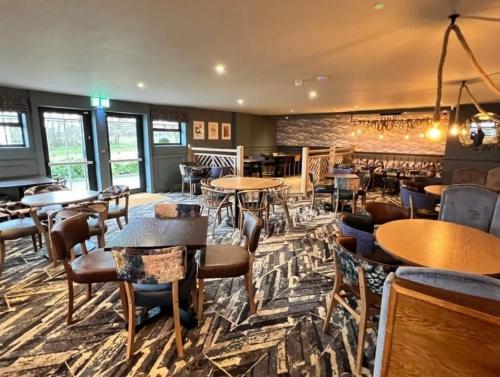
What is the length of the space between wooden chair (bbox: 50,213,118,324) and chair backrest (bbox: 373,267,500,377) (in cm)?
185

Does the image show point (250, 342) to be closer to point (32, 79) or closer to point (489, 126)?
point (489, 126)

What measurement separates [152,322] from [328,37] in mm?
2896

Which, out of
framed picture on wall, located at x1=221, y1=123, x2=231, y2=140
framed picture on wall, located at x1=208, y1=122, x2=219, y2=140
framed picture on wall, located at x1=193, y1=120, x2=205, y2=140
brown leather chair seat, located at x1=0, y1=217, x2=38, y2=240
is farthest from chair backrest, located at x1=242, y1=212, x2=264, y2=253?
framed picture on wall, located at x1=221, y1=123, x2=231, y2=140

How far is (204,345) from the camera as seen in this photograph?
2057mm

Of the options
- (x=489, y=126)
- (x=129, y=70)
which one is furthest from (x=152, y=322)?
(x=489, y=126)

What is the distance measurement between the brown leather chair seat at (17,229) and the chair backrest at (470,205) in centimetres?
484

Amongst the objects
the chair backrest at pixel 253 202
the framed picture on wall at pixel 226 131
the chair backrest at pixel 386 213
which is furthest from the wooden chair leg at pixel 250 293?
the framed picture on wall at pixel 226 131

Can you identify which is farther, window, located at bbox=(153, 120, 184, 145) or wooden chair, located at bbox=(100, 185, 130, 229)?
window, located at bbox=(153, 120, 184, 145)

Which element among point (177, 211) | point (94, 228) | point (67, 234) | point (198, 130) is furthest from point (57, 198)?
point (198, 130)

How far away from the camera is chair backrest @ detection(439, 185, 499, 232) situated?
9.52 ft

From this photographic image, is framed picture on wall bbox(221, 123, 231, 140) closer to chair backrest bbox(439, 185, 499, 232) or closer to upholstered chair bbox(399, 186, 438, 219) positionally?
upholstered chair bbox(399, 186, 438, 219)

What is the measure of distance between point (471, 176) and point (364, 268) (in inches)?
202

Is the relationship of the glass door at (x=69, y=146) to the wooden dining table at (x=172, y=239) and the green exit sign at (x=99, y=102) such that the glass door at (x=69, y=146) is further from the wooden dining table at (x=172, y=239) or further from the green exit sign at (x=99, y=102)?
the wooden dining table at (x=172, y=239)

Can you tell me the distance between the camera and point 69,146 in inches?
242
